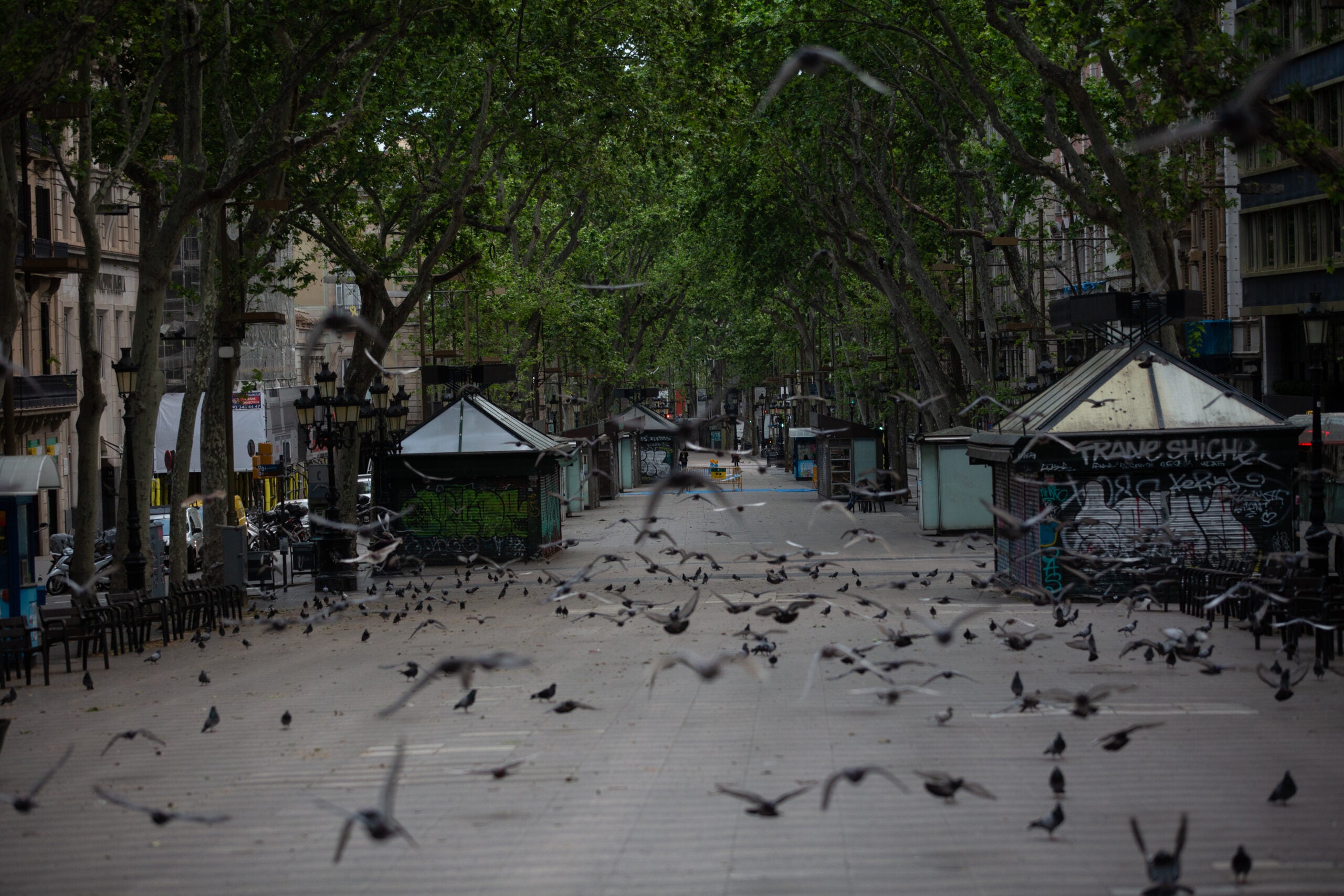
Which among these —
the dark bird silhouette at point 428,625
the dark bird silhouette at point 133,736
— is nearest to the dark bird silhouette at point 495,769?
the dark bird silhouette at point 133,736

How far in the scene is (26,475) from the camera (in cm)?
1798

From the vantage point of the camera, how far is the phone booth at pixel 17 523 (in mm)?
17891

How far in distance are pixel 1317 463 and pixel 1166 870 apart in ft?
42.9

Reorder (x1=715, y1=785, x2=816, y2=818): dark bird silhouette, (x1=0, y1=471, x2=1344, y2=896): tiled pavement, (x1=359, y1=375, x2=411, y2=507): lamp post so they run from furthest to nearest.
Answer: (x1=359, y1=375, x2=411, y2=507): lamp post < (x1=715, y1=785, x2=816, y2=818): dark bird silhouette < (x1=0, y1=471, x2=1344, y2=896): tiled pavement

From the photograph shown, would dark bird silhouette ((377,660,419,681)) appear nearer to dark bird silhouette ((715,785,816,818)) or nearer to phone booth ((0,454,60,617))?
dark bird silhouette ((715,785,816,818))

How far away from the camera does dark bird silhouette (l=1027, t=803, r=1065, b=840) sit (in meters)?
8.27

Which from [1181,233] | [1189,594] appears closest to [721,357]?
[1181,233]

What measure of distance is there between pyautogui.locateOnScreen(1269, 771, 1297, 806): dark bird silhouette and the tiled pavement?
0.08m

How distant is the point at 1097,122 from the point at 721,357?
89.9m

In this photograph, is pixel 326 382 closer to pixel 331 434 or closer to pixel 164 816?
pixel 331 434

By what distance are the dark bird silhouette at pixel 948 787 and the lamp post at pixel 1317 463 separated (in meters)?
9.74

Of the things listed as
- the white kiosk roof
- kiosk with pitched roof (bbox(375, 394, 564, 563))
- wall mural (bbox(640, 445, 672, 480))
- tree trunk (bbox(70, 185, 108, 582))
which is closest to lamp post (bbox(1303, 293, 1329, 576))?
kiosk with pitched roof (bbox(375, 394, 564, 563))

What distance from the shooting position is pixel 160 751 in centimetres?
1184

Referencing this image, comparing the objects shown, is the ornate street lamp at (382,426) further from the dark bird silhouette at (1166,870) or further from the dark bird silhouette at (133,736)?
the dark bird silhouette at (1166,870)
